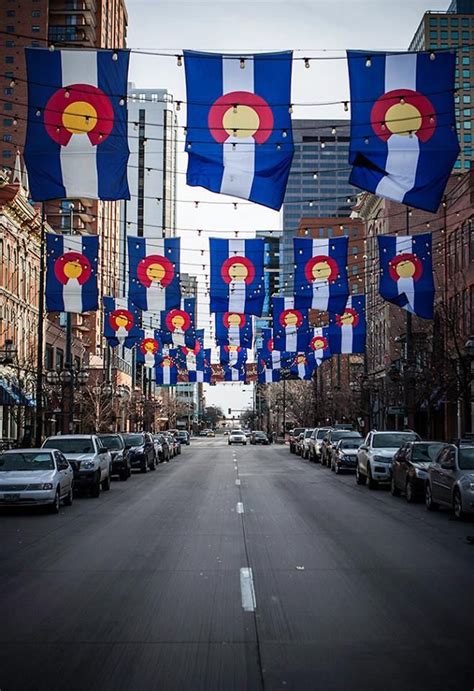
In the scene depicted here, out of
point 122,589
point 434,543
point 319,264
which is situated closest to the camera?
point 122,589

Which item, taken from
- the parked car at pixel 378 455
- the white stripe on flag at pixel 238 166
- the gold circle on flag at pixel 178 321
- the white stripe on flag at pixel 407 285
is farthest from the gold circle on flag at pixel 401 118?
the gold circle on flag at pixel 178 321

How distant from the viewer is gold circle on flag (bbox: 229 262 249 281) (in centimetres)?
3050

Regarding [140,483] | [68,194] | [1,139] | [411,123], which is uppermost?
[1,139]

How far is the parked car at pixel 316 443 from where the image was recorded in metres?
48.4

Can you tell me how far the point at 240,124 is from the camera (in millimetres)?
18281

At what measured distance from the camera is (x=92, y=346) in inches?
3799

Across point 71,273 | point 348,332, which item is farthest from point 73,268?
point 348,332

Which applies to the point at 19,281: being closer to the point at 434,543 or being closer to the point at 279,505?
the point at 279,505

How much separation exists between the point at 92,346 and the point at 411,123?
80885mm

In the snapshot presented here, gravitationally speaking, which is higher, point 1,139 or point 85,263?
point 1,139

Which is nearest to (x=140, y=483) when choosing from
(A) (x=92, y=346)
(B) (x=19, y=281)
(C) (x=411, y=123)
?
(C) (x=411, y=123)

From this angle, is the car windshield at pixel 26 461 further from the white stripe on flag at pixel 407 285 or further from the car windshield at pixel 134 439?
the car windshield at pixel 134 439

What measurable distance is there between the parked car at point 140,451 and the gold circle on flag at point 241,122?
22.6 m

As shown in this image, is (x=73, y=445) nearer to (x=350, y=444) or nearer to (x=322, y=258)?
(x=322, y=258)
